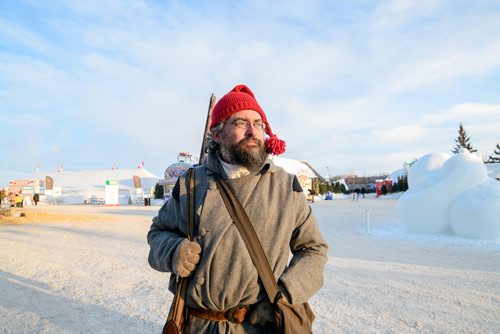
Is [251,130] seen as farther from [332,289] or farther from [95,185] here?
[95,185]

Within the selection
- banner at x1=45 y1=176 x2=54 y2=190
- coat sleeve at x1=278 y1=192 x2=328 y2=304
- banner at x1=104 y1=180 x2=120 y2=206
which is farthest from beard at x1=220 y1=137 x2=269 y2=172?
banner at x1=45 y1=176 x2=54 y2=190

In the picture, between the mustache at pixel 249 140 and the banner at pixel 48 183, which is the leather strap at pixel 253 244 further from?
the banner at pixel 48 183

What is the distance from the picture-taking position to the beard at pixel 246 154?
1.88m

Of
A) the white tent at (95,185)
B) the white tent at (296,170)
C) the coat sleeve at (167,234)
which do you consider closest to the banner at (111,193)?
the white tent at (95,185)

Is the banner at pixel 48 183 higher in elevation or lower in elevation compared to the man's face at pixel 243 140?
higher

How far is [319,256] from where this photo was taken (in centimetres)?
188

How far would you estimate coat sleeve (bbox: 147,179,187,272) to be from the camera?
5.83ft

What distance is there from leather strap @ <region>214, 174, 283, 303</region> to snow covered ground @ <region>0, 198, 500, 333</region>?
2.76 metres

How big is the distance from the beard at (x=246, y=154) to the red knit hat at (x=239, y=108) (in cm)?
11

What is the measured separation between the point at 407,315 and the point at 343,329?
40.4 inches

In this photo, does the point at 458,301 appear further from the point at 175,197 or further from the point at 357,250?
the point at 175,197

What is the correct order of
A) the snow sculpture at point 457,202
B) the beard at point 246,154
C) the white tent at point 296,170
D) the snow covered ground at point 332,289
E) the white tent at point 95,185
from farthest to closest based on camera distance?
the white tent at point 95,185 → the white tent at point 296,170 → the snow sculpture at point 457,202 → the snow covered ground at point 332,289 → the beard at point 246,154

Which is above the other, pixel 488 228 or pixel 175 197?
pixel 175 197

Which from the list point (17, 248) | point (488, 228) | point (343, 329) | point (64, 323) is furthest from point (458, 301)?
point (17, 248)
